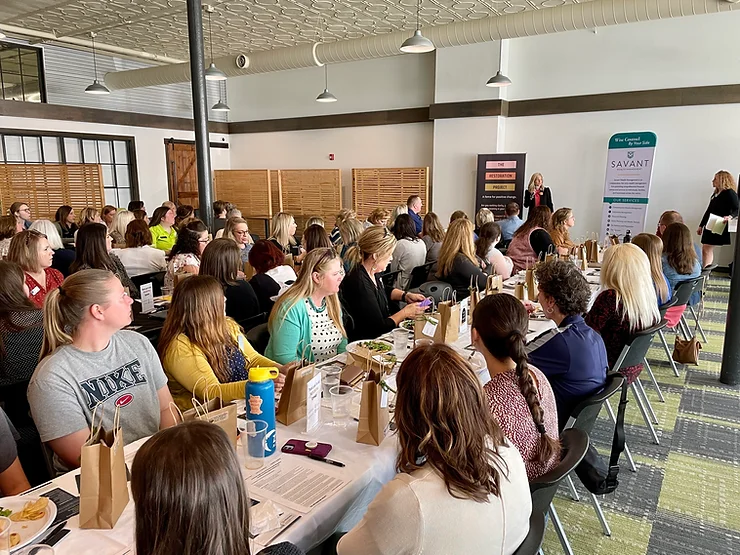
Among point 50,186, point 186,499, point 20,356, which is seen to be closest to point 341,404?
point 186,499

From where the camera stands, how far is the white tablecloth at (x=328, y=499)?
4.59 feet

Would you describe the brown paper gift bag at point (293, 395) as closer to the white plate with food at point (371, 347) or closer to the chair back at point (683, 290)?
the white plate with food at point (371, 347)

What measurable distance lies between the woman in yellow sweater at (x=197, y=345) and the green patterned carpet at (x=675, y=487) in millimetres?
1735

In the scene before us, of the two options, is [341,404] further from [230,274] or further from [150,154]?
[150,154]

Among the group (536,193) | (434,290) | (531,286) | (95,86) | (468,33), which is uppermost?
(468,33)

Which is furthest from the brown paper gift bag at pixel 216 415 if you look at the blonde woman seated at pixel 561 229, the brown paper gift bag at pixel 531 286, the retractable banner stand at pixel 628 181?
the retractable banner stand at pixel 628 181

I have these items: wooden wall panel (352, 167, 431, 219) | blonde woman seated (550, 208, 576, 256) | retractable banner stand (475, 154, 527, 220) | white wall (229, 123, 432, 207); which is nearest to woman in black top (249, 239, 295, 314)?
blonde woman seated (550, 208, 576, 256)

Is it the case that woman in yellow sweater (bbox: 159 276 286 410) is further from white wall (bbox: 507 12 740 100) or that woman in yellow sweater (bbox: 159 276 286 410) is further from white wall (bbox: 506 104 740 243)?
white wall (bbox: 507 12 740 100)

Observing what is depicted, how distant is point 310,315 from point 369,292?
0.71 metres

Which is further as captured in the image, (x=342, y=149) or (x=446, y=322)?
(x=342, y=149)

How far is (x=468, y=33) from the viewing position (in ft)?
26.9

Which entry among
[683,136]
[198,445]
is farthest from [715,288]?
[198,445]

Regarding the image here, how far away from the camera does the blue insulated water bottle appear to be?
182 centimetres

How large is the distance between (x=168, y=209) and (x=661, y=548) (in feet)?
21.9
